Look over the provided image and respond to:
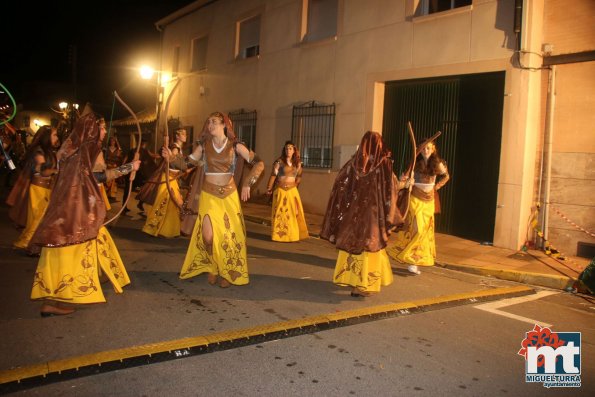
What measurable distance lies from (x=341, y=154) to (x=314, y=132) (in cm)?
153

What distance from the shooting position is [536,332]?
15.4 ft

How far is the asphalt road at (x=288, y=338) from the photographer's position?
3.37 meters

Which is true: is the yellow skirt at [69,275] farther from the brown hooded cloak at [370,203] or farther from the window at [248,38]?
the window at [248,38]

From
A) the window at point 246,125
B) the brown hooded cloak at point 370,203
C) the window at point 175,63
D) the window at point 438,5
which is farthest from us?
the window at point 175,63

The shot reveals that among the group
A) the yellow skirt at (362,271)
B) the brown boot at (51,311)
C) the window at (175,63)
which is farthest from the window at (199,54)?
the brown boot at (51,311)

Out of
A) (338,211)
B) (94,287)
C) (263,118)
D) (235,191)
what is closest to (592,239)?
(338,211)

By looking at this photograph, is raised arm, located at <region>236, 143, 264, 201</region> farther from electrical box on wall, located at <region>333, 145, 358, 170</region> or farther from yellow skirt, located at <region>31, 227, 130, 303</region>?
electrical box on wall, located at <region>333, 145, 358, 170</region>

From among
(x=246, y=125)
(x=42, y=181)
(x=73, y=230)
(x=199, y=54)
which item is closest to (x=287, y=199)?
(x=42, y=181)

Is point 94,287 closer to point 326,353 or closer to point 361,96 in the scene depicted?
point 326,353

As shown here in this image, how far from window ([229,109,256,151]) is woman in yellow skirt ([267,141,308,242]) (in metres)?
7.50

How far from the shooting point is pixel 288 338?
4.22 meters

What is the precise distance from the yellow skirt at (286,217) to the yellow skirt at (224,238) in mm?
3615

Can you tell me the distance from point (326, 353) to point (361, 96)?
9603mm

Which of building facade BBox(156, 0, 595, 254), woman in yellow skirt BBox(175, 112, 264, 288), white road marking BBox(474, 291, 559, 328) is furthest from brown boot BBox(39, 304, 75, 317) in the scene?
white road marking BBox(474, 291, 559, 328)
